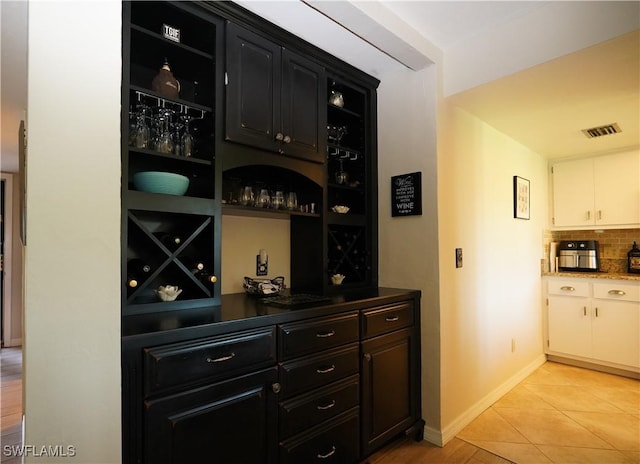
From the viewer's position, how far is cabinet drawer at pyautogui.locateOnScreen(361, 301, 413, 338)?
2.02 meters

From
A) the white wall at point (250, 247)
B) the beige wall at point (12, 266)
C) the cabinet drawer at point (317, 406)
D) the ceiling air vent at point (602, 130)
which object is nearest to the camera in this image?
the cabinet drawer at point (317, 406)

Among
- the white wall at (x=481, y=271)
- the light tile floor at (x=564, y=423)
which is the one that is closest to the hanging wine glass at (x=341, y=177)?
the white wall at (x=481, y=271)

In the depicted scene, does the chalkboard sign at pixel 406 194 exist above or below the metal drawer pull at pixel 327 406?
above

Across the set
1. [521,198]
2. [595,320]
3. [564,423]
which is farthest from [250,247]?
[595,320]

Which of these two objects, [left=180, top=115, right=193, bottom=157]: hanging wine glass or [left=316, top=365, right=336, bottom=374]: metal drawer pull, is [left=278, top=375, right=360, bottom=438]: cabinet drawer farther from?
[left=180, top=115, right=193, bottom=157]: hanging wine glass

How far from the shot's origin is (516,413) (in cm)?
273

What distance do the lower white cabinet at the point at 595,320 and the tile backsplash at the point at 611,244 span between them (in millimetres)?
406

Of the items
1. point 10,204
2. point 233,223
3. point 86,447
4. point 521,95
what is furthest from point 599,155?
point 10,204

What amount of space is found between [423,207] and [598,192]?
Result: 8.94 feet

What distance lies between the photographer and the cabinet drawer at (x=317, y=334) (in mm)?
1628

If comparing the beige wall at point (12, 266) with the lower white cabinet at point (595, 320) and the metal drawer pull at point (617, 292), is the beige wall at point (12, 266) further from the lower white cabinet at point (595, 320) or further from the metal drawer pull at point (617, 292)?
the metal drawer pull at point (617, 292)

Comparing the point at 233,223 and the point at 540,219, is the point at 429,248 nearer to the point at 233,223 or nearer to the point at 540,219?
the point at 233,223

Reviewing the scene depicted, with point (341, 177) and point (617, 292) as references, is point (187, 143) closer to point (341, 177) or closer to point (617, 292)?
point (341, 177)

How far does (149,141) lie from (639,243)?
15.7 feet
